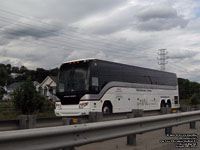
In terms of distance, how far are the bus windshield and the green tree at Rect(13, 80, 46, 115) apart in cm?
598

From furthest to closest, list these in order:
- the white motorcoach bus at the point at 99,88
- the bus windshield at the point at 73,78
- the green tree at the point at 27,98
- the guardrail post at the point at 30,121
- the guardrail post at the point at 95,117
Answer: the green tree at the point at 27,98
the bus windshield at the point at 73,78
the white motorcoach bus at the point at 99,88
the guardrail post at the point at 95,117
the guardrail post at the point at 30,121

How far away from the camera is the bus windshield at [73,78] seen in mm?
14656

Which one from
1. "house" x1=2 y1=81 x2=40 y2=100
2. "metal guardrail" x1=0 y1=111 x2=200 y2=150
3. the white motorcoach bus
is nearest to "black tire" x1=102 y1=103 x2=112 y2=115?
the white motorcoach bus

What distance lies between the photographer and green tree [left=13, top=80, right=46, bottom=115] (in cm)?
2055

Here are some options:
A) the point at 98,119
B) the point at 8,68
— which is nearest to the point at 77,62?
the point at 98,119

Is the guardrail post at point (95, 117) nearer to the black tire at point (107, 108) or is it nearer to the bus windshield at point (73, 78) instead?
the bus windshield at point (73, 78)

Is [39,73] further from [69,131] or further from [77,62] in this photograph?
[69,131]

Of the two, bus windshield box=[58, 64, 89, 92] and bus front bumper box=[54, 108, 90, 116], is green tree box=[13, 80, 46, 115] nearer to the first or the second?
bus windshield box=[58, 64, 89, 92]

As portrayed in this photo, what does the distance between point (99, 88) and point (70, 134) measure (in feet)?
35.8

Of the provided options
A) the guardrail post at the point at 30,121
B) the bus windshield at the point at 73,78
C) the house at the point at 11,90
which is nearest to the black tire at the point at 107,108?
the bus windshield at the point at 73,78

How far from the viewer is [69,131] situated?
4.15 meters

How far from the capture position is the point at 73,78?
598 inches

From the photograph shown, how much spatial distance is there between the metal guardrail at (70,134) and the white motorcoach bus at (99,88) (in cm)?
813

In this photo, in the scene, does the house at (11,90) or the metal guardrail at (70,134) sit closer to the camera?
the metal guardrail at (70,134)
